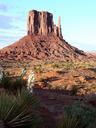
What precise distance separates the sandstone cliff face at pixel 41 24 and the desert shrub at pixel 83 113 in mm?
145690

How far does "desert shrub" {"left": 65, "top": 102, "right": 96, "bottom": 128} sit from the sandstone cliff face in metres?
146

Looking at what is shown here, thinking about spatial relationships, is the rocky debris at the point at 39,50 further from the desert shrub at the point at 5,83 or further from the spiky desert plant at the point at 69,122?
the spiky desert plant at the point at 69,122

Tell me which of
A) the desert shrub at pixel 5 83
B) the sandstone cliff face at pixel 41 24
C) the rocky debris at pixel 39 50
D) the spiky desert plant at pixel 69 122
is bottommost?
the spiky desert plant at pixel 69 122

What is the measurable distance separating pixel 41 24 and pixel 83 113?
157423 mm

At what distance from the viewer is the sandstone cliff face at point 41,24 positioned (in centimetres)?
15765

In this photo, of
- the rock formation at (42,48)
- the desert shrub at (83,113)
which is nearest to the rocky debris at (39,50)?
the rock formation at (42,48)

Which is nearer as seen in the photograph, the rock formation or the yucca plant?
the yucca plant

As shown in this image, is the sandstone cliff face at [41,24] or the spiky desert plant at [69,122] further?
the sandstone cliff face at [41,24]

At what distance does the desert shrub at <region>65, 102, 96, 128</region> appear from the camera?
9000 mm

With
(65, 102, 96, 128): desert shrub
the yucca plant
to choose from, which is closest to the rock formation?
(65, 102, 96, 128): desert shrub

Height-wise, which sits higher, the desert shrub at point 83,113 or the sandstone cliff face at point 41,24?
the sandstone cliff face at point 41,24

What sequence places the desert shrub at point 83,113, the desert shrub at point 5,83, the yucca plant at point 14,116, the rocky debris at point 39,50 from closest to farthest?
the yucca plant at point 14,116 → the desert shrub at point 83,113 → the desert shrub at point 5,83 → the rocky debris at point 39,50

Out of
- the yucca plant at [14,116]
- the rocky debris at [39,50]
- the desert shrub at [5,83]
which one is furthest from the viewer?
the rocky debris at [39,50]

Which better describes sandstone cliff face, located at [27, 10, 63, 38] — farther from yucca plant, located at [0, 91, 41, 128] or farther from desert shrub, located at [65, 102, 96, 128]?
yucca plant, located at [0, 91, 41, 128]
